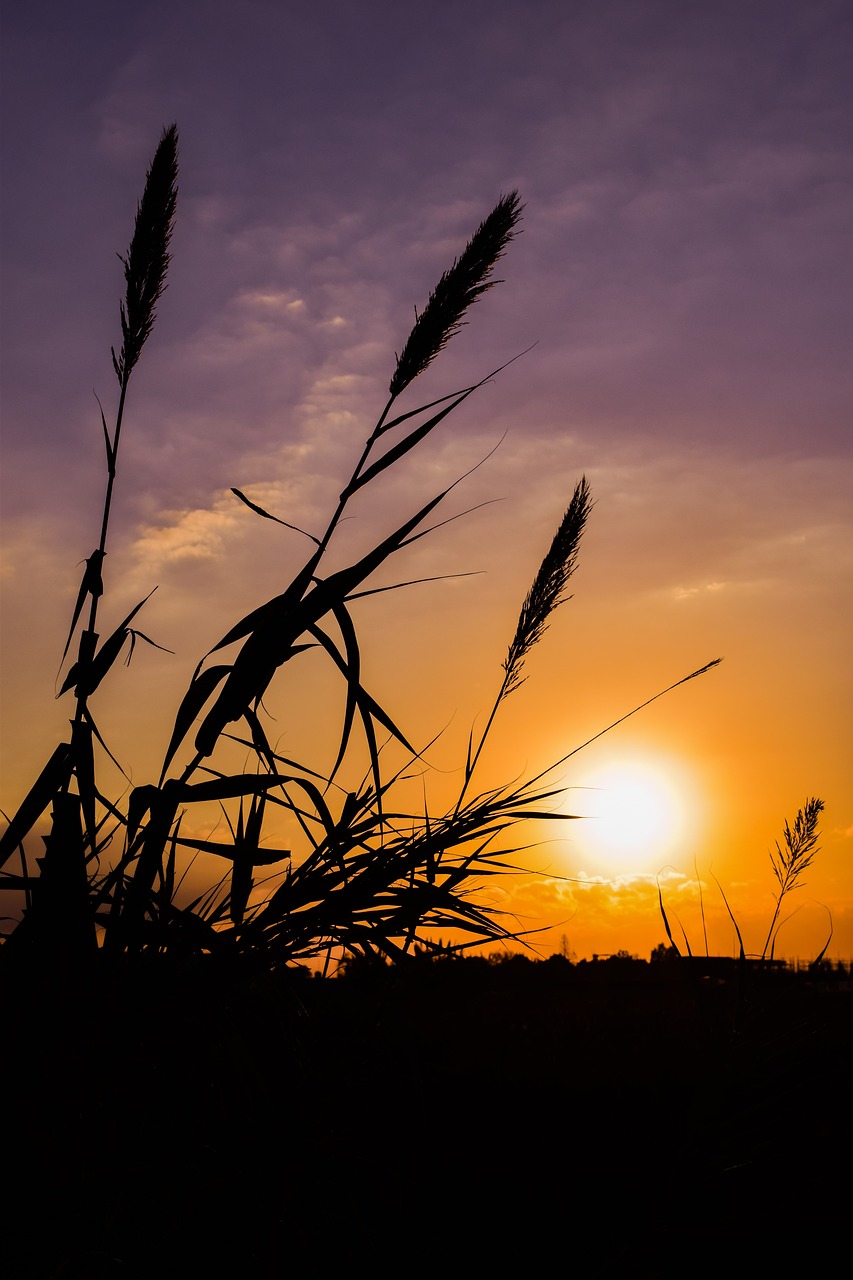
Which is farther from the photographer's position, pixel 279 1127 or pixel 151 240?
pixel 151 240

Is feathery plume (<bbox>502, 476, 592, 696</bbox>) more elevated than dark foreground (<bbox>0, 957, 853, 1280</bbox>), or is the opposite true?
feathery plume (<bbox>502, 476, 592, 696</bbox>)

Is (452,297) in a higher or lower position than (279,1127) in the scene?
higher

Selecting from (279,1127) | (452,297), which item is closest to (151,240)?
(452,297)

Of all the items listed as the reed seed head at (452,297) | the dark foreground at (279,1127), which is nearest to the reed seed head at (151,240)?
the reed seed head at (452,297)

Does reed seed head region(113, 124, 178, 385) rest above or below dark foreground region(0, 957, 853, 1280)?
above

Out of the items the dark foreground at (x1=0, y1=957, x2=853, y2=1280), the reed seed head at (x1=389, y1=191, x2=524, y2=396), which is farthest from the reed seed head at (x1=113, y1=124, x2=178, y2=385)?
the dark foreground at (x1=0, y1=957, x2=853, y2=1280)

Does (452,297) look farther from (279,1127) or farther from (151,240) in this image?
(279,1127)

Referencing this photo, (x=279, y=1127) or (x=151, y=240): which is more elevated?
(x=151, y=240)

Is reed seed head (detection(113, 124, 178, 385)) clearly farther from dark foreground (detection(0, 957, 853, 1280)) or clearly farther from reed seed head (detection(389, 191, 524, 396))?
dark foreground (detection(0, 957, 853, 1280))

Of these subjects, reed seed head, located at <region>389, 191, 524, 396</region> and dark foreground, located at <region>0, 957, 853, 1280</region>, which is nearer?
dark foreground, located at <region>0, 957, 853, 1280</region>

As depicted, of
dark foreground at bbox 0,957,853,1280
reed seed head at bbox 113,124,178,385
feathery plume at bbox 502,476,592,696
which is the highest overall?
reed seed head at bbox 113,124,178,385

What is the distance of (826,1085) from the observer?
6.87 meters

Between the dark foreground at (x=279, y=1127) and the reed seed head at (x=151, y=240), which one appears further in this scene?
the reed seed head at (x=151, y=240)

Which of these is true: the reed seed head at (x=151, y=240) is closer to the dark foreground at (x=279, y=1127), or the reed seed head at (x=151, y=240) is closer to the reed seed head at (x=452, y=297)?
the reed seed head at (x=452, y=297)
